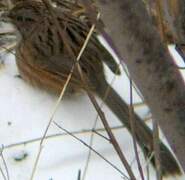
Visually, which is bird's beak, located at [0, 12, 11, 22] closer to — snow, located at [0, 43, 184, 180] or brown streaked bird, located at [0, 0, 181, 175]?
brown streaked bird, located at [0, 0, 181, 175]

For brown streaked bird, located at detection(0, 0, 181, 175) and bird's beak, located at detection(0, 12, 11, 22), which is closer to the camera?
brown streaked bird, located at detection(0, 0, 181, 175)

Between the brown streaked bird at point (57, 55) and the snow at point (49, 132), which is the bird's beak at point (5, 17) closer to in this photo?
the brown streaked bird at point (57, 55)

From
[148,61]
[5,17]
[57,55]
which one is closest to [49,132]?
[57,55]

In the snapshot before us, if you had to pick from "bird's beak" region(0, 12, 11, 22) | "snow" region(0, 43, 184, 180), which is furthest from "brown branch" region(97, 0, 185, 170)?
"bird's beak" region(0, 12, 11, 22)

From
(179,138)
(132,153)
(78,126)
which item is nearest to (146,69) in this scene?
(179,138)

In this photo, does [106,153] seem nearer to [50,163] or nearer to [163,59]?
[50,163]

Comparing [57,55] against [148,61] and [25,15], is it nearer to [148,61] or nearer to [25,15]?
[25,15]
